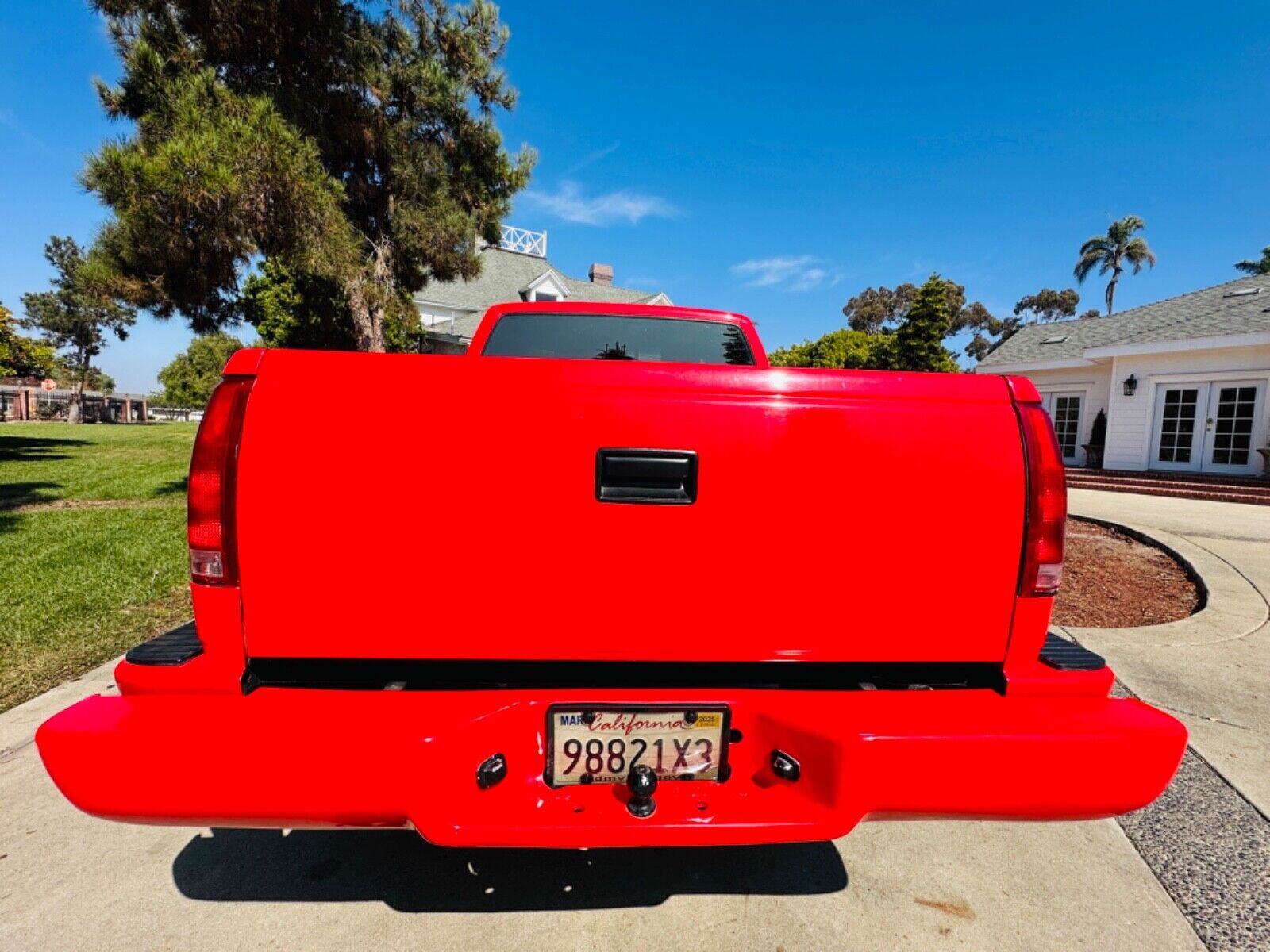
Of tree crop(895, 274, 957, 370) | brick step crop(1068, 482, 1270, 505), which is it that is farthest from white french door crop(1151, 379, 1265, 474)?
tree crop(895, 274, 957, 370)

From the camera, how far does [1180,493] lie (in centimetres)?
1194

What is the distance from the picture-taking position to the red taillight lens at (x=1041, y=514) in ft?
4.95

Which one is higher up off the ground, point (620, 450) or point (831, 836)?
point (620, 450)

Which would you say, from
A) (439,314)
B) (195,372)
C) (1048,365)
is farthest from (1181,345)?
(195,372)

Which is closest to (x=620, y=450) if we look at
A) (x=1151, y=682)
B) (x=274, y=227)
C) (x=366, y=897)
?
(x=366, y=897)

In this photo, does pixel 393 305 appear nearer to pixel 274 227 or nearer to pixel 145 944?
pixel 274 227

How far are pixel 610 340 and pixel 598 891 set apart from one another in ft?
7.25

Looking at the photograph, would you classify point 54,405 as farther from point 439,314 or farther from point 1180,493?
point 1180,493

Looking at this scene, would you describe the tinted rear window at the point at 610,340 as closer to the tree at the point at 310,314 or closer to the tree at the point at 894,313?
the tree at the point at 310,314

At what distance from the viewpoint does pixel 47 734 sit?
1.30 meters

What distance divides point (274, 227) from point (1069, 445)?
19.6 meters

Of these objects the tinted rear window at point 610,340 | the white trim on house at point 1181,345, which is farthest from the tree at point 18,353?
the white trim on house at point 1181,345

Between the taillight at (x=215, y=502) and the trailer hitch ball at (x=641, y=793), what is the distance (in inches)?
42.1

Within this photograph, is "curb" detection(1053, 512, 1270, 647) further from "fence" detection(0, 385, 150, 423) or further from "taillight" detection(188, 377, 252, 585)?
"fence" detection(0, 385, 150, 423)
